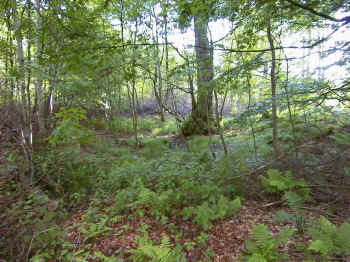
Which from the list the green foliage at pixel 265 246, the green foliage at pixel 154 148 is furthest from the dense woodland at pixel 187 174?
the green foliage at pixel 154 148

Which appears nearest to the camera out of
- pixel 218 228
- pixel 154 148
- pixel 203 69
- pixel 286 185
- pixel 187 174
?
pixel 218 228

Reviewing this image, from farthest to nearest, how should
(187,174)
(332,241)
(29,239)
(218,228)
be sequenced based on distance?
(187,174) < (218,228) < (29,239) < (332,241)

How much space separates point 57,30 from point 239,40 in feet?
12.3

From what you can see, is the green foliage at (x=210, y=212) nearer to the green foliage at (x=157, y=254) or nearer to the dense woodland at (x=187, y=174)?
the dense woodland at (x=187, y=174)

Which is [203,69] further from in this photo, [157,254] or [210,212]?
[157,254]

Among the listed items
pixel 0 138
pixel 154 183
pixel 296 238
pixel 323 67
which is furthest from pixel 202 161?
pixel 0 138

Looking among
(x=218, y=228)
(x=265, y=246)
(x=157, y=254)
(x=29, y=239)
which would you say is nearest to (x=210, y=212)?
(x=218, y=228)

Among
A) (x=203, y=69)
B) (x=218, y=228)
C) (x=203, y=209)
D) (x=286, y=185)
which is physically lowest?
(x=218, y=228)

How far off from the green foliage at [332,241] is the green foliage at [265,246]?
0.26 meters

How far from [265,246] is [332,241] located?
721 millimetres

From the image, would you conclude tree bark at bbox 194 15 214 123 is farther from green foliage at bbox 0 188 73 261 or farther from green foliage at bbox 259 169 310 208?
green foliage at bbox 0 188 73 261

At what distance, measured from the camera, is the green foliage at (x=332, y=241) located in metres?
2.06

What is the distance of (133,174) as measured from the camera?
4.68m

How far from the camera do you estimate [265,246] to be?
234cm
